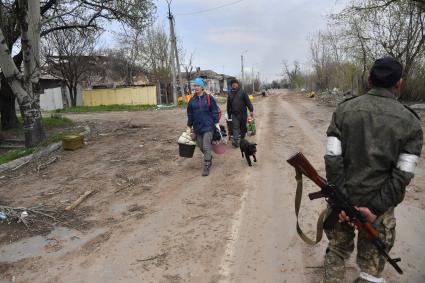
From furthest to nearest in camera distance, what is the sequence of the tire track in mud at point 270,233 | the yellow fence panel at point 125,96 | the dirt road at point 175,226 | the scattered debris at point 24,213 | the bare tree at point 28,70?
the yellow fence panel at point 125,96, the bare tree at point 28,70, the scattered debris at point 24,213, the dirt road at point 175,226, the tire track in mud at point 270,233

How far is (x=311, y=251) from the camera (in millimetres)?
4535

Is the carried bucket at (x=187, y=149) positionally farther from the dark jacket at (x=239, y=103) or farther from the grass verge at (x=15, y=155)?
the grass verge at (x=15, y=155)

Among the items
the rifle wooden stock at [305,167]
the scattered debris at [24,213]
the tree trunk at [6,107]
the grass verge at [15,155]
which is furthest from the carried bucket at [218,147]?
the tree trunk at [6,107]

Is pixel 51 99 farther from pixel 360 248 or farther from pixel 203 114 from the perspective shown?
pixel 360 248

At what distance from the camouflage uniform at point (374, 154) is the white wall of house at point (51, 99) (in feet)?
127

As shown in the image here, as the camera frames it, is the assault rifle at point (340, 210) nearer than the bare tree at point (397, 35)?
Yes

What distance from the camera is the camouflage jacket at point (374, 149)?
2934 mm

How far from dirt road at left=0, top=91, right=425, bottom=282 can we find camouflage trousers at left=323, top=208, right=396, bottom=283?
70 cm

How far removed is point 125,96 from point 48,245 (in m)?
35.5

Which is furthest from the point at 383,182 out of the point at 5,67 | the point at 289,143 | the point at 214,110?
the point at 5,67

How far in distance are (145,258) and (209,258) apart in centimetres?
71

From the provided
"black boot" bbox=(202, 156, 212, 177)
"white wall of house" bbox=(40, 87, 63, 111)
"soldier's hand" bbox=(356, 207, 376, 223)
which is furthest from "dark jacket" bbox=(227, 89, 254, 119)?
"white wall of house" bbox=(40, 87, 63, 111)

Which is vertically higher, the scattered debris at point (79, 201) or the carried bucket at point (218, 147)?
the carried bucket at point (218, 147)

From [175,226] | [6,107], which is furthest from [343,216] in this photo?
[6,107]
